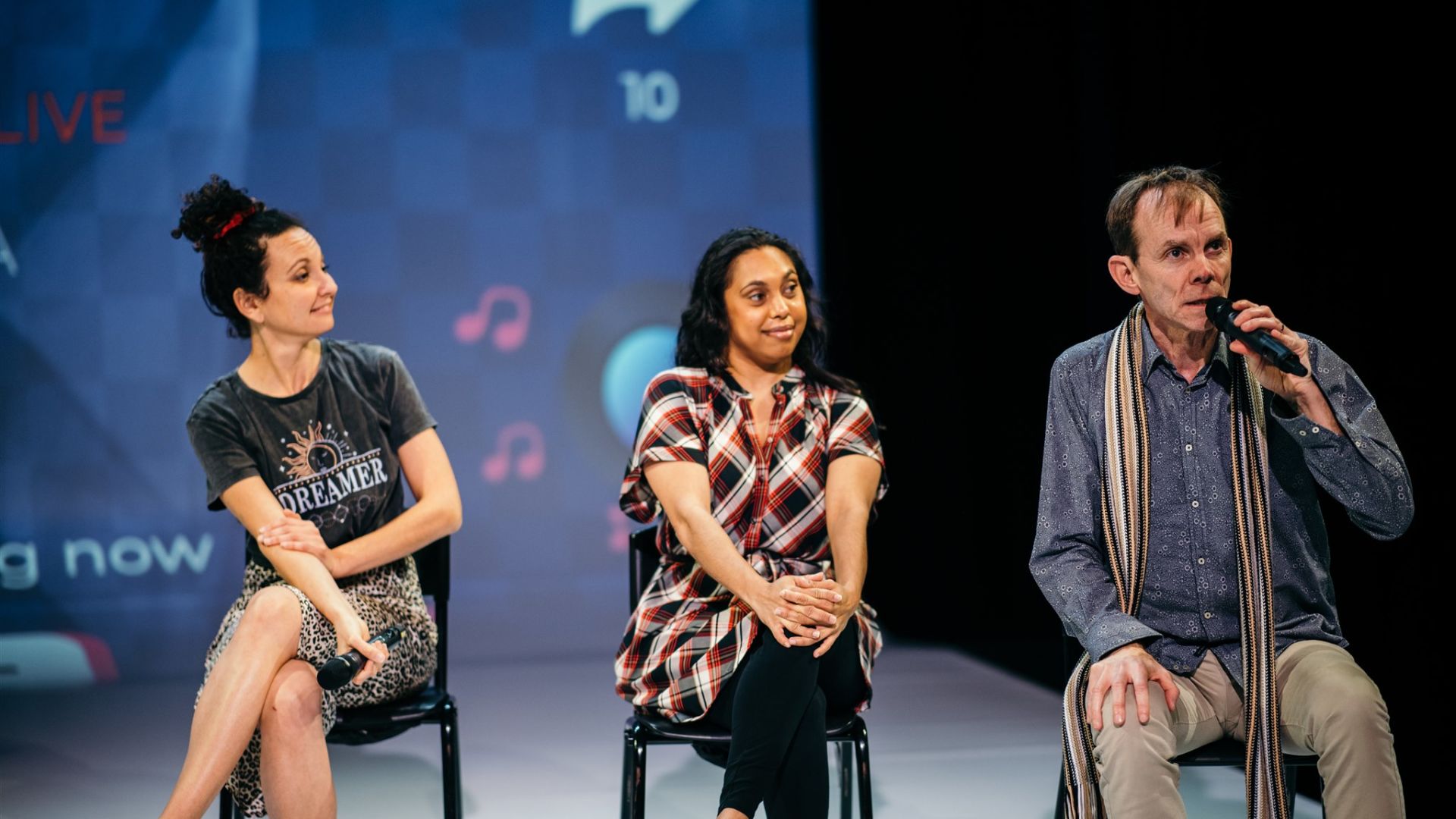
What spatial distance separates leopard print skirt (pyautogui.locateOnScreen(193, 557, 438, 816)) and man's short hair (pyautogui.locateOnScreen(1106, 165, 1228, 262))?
151 centimetres

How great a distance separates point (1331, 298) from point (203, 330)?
3872 millimetres

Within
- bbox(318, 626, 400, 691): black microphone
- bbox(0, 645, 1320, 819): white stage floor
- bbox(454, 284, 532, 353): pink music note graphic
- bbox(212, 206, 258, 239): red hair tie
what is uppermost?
bbox(212, 206, 258, 239): red hair tie

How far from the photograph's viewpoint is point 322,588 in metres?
2.42

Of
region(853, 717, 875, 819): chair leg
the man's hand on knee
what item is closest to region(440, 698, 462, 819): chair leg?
region(853, 717, 875, 819): chair leg

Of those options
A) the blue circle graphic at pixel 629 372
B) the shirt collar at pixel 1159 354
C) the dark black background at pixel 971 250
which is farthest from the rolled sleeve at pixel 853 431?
the blue circle graphic at pixel 629 372

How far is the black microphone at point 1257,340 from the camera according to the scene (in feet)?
5.97

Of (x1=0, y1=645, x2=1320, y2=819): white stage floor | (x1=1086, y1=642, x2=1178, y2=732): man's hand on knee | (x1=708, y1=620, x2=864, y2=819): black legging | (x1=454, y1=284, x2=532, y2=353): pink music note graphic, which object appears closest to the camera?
(x1=1086, y1=642, x2=1178, y2=732): man's hand on knee

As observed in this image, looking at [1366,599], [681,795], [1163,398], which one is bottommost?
[681,795]

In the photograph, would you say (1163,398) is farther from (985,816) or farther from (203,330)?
(203,330)

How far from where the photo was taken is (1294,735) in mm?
1983

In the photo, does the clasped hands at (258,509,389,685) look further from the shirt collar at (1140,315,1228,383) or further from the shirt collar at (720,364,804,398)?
the shirt collar at (1140,315,1228,383)

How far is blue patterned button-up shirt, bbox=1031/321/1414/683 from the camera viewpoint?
6.73 ft

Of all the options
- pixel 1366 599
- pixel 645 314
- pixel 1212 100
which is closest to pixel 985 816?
pixel 1366 599

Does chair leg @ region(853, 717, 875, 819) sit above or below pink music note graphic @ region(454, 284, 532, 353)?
below
